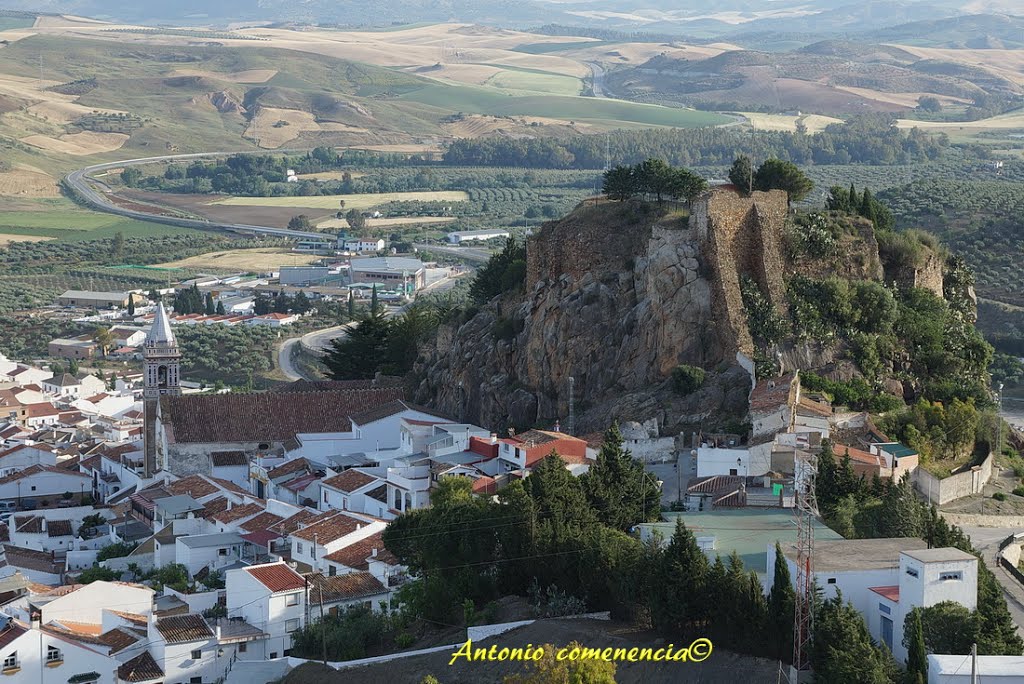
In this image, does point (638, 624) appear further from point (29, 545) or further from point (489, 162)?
point (489, 162)

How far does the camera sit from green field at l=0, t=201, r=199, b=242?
5418 inches

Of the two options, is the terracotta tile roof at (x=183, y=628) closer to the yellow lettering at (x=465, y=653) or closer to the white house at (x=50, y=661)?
the white house at (x=50, y=661)

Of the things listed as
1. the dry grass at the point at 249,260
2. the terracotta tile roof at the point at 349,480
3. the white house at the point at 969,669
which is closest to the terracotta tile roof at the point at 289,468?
the terracotta tile roof at the point at 349,480

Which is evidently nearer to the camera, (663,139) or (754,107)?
(663,139)

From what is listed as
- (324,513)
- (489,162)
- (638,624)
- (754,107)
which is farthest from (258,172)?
(638,624)

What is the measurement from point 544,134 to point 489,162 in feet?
33.7

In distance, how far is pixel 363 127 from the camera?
634 ft

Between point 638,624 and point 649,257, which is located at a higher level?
point 649,257

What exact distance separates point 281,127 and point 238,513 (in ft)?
506

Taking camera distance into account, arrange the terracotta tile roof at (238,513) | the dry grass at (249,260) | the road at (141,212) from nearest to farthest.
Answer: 1. the terracotta tile roof at (238,513)
2. the dry grass at (249,260)
3. the road at (141,212)

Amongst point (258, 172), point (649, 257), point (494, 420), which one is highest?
point (649, 257)

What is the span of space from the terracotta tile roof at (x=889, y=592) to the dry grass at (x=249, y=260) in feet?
314

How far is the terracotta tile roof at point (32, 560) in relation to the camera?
42.8 m

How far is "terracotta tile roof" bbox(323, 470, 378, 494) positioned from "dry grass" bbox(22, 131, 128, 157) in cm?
13587
